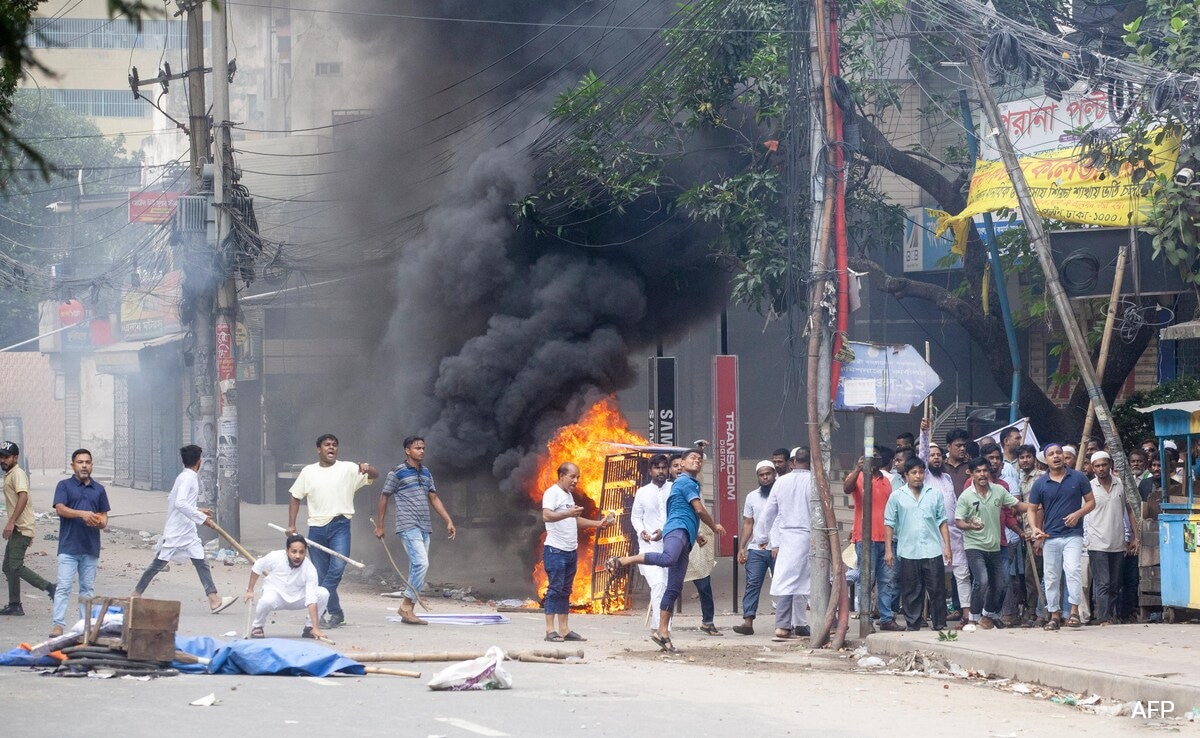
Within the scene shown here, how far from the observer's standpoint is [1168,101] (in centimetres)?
1202

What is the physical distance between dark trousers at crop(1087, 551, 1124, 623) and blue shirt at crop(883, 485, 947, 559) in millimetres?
1397

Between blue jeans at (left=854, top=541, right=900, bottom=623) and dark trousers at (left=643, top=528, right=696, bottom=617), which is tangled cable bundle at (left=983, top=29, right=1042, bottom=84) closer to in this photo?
blue jeans at (left=854, top=541, right=900, bottom=623)

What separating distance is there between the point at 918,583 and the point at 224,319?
10.4 m

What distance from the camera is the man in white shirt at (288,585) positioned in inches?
369

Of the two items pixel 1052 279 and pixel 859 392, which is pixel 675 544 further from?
pixel 1052 279

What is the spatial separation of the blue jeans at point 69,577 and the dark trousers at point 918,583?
20.6 feet

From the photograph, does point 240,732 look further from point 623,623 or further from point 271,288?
point 271,288

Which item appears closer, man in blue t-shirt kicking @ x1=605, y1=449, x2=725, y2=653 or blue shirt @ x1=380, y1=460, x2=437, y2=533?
man in blue t-shirt kicking @ x1=605, y1=449, x2=725, y2=653

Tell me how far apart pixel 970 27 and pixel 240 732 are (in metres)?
9.90

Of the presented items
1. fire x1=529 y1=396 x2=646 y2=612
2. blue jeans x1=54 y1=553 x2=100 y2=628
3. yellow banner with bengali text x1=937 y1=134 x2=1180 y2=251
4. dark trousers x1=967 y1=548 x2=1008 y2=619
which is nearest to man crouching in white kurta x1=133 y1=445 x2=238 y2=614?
blue jeans x1=54 y1=553 x2=100 y2=628

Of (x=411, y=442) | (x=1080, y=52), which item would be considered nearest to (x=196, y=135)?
(x=411, y=442)

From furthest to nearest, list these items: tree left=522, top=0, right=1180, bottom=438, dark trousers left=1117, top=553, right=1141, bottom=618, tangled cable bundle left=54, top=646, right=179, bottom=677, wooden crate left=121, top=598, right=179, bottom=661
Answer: tree left=522, top=0, right=1180, bottom=438, dark trousers left=1117, top=553, right=1141, bottom=618, tangled cable bundle left=54, top=646, right=179, bottom=677, wooden crate left=121, top=598, right=179, bottom=661

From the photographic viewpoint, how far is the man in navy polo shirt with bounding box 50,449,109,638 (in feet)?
31.8

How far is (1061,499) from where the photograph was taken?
1052 centimetres
